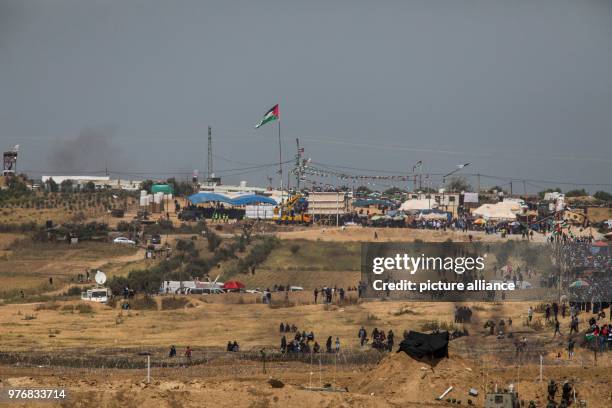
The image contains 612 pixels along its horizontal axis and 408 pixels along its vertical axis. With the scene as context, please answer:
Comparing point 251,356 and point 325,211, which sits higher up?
point 325,211

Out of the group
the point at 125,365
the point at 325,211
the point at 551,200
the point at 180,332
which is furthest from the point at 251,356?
the point at 551,200

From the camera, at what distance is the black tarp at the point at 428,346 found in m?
39.3

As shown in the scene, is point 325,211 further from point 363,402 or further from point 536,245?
point 363,402

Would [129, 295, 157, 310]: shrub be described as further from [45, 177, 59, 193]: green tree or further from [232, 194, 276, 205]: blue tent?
[45, 177, 59, 193]: green tree

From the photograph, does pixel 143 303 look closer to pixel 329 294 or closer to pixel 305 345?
pixel 329 294

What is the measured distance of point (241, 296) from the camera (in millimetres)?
66000

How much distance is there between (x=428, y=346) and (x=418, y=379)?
52.7 inches

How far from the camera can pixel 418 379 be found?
38.5 meters

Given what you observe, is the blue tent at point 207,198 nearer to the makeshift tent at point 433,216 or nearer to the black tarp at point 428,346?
the makeshift tent at point 433,216

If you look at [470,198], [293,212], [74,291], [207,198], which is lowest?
[74,291]

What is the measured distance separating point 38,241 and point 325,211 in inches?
939

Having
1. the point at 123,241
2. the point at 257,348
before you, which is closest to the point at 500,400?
the point at 257,348

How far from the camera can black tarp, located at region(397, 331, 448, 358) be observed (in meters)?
39.3

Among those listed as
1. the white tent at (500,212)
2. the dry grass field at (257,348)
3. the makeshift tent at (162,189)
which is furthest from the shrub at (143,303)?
the makeshift tent at (162,189)
